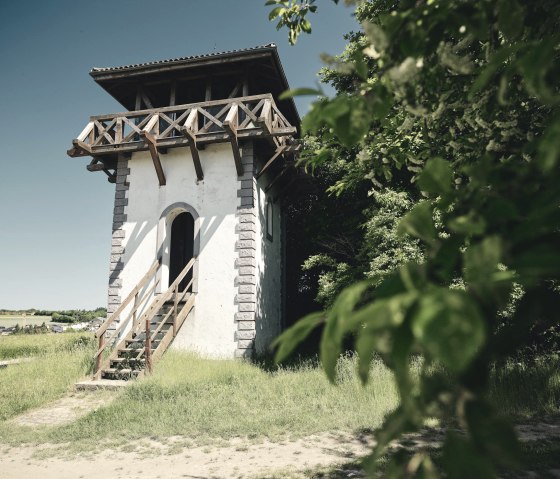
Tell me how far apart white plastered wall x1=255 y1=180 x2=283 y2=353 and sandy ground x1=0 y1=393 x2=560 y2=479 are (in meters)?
6.02

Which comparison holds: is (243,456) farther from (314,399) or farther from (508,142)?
(508,142)

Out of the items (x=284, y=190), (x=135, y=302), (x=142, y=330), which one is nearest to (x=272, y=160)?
(x=284, y=190)

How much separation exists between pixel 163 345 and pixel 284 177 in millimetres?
6956

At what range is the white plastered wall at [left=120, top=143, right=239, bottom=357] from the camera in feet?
36.7

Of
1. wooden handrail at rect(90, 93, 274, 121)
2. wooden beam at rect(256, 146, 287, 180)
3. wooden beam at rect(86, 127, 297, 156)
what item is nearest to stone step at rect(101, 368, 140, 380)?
wooden beam at rect(86, 127, 297, 156)

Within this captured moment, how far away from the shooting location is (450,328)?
0.61 metres

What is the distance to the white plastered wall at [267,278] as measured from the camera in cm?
1195

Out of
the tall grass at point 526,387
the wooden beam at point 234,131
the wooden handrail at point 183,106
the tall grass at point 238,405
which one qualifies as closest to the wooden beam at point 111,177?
the wooden handrail at point 183,106

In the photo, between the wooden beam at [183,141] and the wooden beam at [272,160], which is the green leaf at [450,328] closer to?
the wooden beam at [183,141]

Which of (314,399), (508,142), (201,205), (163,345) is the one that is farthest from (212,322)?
(508,142)

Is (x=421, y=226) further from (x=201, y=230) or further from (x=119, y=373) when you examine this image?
(x=201, y=230)

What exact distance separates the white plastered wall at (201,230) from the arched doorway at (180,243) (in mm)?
1362

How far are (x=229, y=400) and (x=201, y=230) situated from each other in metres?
5.56

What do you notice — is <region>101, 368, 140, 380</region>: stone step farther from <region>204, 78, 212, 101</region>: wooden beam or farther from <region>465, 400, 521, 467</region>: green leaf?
<region>465, 400, 521, 467</region>: green leaf
